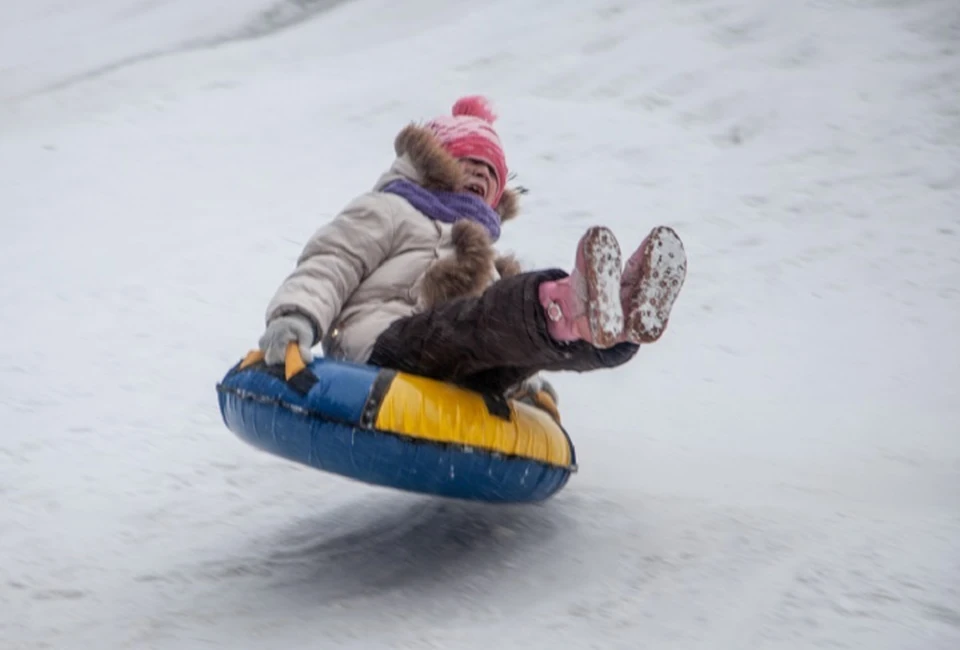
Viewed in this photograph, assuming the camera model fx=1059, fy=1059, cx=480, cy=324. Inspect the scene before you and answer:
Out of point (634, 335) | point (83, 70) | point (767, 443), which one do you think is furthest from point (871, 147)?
point (83, 70)

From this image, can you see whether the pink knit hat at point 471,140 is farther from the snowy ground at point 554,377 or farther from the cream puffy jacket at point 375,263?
the snowy ground at point 554,377

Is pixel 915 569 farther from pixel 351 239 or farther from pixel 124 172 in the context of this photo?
pixel 124 172

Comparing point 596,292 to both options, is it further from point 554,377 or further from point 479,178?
point 554,377

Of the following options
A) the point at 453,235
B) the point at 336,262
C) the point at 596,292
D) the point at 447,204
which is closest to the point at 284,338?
the point at 336,262

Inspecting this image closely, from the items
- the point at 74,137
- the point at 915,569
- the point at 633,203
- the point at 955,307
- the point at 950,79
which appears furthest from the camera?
the point at 74,137

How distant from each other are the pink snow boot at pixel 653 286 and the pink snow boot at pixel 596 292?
0.03m

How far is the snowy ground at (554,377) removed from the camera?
7.18 feet

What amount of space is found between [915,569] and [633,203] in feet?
11.9

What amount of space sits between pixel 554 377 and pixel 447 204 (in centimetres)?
157

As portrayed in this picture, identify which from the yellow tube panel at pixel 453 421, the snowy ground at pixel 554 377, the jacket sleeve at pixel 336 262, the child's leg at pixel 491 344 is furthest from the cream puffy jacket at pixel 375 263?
the snowy ground at pixel 554 377

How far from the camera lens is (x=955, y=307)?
4441mm

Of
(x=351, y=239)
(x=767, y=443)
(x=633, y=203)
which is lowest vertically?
(x=767, y=443)

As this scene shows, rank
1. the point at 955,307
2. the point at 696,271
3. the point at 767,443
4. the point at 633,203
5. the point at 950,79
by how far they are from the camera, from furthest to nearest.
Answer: the point at 950,79
the point at 633,203
the point at 696,271
the point at 955,307
the point at 767,443

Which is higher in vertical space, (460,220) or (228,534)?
(460,220)
